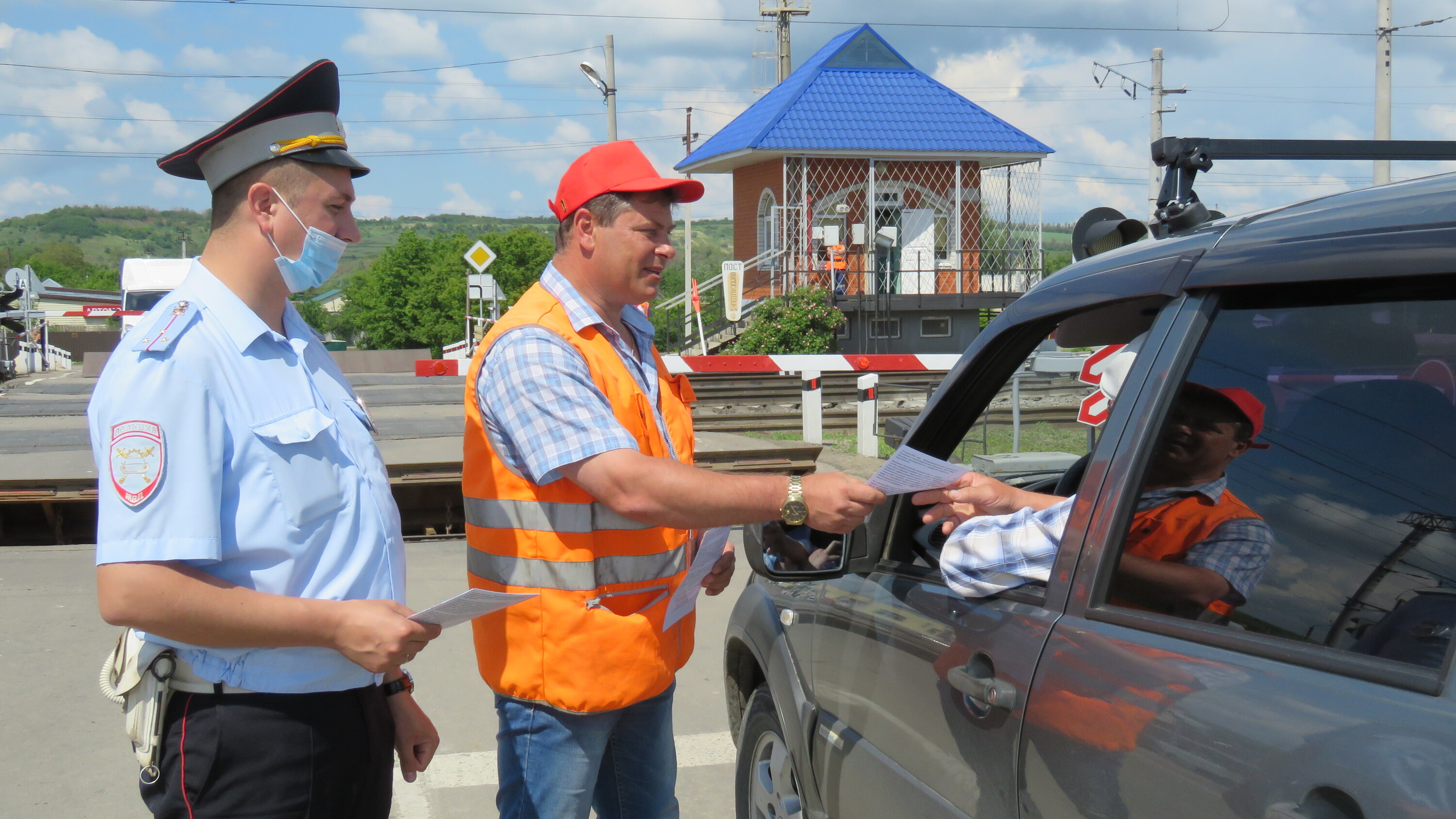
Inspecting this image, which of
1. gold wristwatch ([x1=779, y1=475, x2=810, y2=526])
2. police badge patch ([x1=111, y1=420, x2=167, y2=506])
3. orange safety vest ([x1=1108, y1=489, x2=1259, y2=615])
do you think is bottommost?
gold wristwatch ([x1=779, y1=475, x2=810, y2=526])

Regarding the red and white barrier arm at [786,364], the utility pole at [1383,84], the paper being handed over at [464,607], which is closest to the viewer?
the paper being handed over at [464,607]

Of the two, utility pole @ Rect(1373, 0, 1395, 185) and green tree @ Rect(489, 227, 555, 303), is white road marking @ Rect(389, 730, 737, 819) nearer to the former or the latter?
utility pole @ Rect(1373, 0, 1395, 185)

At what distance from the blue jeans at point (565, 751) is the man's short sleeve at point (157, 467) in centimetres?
96

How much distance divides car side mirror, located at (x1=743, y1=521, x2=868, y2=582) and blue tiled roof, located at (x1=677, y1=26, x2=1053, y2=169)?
89.3ft

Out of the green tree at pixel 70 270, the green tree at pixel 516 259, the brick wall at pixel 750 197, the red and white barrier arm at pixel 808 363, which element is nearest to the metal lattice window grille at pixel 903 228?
the brick wall at pixel 750 197

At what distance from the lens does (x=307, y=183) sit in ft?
7.37

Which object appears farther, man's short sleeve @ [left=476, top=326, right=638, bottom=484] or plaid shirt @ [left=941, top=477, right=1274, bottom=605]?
man's short sleeve @ [left=476, top=326, right=638, bottom=484]

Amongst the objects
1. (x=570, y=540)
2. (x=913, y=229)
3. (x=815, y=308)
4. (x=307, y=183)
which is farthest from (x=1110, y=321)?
(x=913, y=229)

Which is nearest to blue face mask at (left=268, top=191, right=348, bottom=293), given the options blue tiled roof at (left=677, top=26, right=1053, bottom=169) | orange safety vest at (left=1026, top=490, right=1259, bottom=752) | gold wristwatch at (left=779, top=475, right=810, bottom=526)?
gold wristwatch at (left=779, top=475, right=810, bottom=526)

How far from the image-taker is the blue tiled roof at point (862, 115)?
30250 mm

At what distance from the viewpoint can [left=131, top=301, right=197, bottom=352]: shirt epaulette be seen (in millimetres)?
1934

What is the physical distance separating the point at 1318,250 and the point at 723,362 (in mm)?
10917

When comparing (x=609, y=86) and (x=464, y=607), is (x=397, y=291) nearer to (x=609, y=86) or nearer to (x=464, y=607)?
(x=609, y=86)

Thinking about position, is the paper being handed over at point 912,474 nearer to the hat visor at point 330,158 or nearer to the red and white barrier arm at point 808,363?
the hat visor at point 330,158
